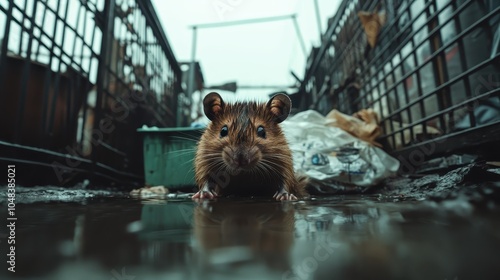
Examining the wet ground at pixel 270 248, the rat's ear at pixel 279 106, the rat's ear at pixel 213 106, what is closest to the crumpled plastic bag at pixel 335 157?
the rat's ear at pixel 279 106

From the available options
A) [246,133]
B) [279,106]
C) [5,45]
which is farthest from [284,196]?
[5,45]

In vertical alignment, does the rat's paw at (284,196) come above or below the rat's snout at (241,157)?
below

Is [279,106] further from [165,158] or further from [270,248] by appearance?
[270,248]

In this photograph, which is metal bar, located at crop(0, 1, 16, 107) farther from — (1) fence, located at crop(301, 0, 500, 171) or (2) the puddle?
(1) fence, located at crop(301, 0, 500, 171)

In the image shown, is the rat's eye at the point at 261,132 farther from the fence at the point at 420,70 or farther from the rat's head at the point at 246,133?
the fence at the point at 420,70

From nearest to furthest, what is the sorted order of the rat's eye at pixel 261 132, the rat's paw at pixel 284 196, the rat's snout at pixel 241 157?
the rat's paw at pixel 284 196, the rat's snout at pixel 241 157, the rat's eye at pixel 261 132
